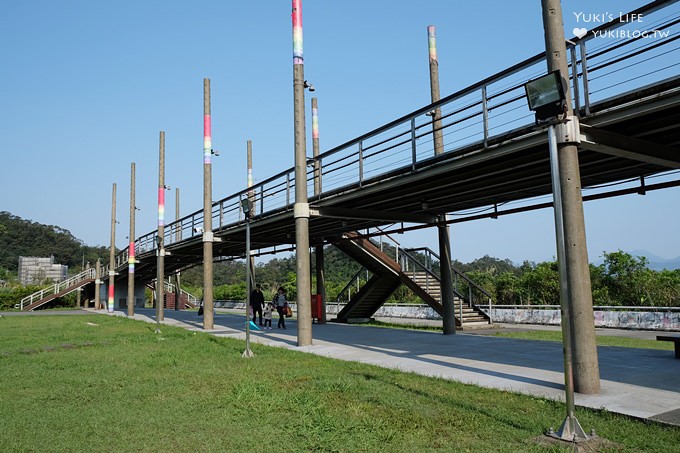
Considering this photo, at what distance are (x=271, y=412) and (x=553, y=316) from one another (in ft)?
68.7

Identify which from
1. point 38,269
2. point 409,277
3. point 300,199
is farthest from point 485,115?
point 38,269

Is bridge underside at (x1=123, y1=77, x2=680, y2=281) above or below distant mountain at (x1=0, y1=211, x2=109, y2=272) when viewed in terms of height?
below

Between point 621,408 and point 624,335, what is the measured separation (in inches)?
555

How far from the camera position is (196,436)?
5836mm

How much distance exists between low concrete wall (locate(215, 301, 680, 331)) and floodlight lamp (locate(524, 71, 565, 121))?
18230mm

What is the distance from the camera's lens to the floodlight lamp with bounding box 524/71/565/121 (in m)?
5.97

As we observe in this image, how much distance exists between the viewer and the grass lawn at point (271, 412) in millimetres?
5500

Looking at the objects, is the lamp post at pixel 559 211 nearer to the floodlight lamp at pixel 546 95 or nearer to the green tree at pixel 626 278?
the floodlight lamp at pixel 546 95

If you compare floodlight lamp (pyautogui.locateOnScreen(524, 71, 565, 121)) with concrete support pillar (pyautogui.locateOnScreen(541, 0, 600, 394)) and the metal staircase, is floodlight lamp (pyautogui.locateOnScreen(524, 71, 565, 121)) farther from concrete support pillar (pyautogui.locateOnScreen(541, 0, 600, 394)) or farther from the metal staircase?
the metal staircase

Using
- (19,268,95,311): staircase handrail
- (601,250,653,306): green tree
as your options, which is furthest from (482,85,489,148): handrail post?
(19,268,95,311): staircase handrail

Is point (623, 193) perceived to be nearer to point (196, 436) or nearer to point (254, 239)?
point (196, 436)

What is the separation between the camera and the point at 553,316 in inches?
971

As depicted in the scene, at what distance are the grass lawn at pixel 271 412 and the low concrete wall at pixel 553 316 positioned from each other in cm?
1602

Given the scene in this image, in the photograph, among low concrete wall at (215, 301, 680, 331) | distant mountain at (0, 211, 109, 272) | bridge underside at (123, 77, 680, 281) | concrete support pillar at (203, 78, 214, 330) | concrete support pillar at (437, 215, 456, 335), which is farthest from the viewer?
distant mountain at (0, 211, 109, 272)
